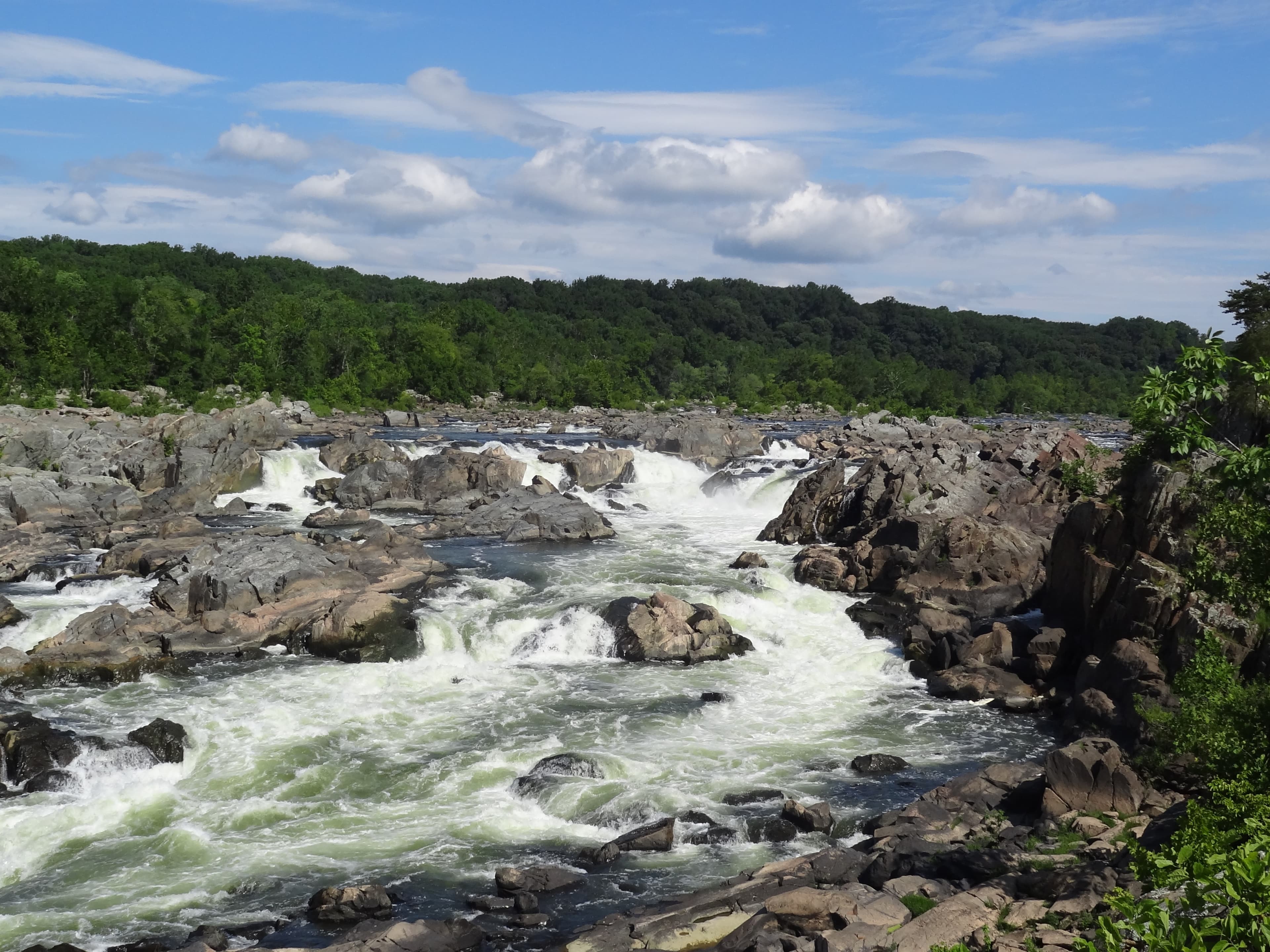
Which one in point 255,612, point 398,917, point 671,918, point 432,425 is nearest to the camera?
point 671,918

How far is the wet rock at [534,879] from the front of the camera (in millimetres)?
17125

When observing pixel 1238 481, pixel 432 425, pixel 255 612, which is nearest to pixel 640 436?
pixel 432 425

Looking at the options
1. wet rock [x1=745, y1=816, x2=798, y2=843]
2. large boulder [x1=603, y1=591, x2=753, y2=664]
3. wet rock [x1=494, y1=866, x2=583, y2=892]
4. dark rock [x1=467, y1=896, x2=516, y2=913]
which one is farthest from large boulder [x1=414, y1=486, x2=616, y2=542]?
dark rock [x1=467, y1=896, x2=516, y2=913]

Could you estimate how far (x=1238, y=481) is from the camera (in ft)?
37.6

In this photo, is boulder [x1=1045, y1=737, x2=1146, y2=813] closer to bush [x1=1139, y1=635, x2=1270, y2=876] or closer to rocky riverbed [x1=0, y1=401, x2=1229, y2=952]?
rocky riverbed [x1=0, y1=401, x2=1229, y2=952]

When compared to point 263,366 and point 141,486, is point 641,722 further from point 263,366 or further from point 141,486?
point 263,366

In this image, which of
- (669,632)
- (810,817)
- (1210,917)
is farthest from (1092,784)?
(669,632)

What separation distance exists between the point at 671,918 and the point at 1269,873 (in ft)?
32.8

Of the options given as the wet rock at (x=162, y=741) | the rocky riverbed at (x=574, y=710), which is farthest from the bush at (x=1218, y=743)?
the wet rock at (x=162, y=741)

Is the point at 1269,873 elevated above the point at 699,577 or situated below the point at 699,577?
above

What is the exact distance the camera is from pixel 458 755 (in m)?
22.8

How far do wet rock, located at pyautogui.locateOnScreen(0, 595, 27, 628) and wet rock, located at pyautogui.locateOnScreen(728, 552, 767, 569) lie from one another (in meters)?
23.0

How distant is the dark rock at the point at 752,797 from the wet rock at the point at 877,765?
2204 mm

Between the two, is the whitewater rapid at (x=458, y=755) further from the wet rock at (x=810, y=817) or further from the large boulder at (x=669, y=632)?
the large boulder at (x=669, y=632)
